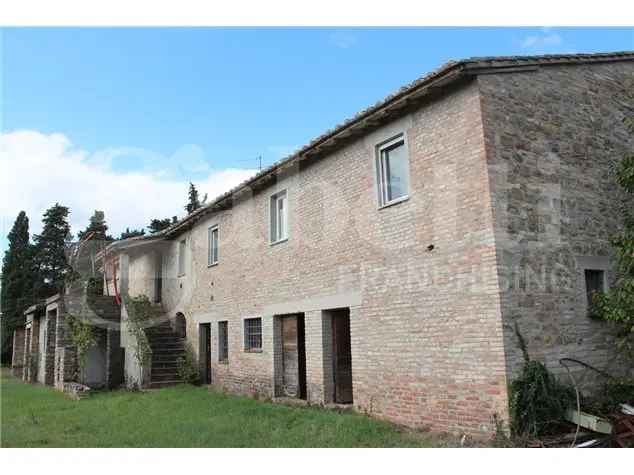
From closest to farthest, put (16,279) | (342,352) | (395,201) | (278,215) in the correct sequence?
(395,201)
(342,352)
(278,215)
(16,279)

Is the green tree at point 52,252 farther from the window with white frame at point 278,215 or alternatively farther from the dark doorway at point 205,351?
the window with white frame at point 278,215

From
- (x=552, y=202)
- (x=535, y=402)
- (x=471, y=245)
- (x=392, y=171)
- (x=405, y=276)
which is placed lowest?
(x=535, y=402)

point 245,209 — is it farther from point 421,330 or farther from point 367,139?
point 421,330

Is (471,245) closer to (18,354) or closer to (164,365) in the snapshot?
(164,365)

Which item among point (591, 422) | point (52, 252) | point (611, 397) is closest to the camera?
→ point (591, 422)

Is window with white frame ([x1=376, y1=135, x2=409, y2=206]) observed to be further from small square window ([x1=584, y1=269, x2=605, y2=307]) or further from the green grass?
the green grass

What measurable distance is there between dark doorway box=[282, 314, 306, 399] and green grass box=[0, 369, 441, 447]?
0.82 m

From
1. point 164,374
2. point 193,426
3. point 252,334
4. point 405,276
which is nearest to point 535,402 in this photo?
point 405,276

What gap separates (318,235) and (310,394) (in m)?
3.33

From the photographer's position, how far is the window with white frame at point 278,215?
42.3 feet

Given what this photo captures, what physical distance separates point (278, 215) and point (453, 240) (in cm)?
603

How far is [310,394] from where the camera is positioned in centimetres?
1113

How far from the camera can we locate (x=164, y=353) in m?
17.3

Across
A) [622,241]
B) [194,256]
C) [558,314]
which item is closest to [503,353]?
[558,314]
